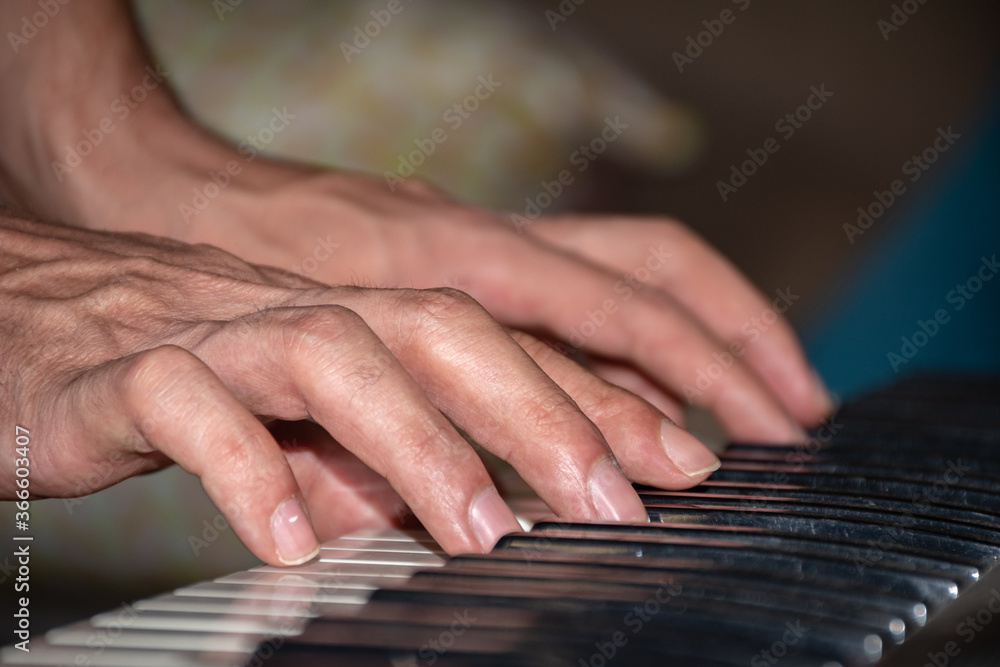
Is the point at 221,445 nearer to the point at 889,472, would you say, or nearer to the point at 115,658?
the point at 115,658

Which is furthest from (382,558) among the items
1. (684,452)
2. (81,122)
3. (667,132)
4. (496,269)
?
(667,132)

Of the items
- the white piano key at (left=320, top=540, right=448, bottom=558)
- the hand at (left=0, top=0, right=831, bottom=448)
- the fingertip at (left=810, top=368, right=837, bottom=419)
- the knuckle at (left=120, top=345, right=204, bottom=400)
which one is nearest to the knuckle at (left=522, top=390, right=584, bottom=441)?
the white piano key at (left=320, top=540, right=448, bottom=558)

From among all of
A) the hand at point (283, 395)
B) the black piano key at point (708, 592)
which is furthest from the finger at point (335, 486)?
the black piano key at point (708, 592)

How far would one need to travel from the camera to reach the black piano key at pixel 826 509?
56 centimetres

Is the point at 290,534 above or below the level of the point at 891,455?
below

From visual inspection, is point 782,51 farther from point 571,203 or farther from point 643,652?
point 643,652

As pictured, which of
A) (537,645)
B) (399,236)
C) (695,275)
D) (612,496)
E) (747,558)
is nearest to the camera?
(537,645)

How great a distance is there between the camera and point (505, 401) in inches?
24.7

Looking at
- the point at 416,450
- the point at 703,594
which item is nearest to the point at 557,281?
the point at 416,450

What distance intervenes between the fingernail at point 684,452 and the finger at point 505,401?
0.08m

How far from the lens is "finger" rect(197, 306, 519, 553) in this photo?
1.83 feet

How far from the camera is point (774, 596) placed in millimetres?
439

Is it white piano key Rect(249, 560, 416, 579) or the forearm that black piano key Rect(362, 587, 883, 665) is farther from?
the forearm

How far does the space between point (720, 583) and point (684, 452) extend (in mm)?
231
